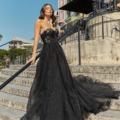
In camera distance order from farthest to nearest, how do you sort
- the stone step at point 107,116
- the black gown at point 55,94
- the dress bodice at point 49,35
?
the dress bodice at point 49,35
the stone step at point 107,116
the black gown at point 55,94

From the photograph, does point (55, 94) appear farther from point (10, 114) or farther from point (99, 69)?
point (99, 69)

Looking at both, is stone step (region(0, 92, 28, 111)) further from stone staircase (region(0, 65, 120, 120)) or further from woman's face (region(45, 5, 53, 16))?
woman's face (region(45, 5, 53, 16))

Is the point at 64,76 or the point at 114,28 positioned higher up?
the point at 114,28

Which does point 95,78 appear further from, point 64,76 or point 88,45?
point 88,45

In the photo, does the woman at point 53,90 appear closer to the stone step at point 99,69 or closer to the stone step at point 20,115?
the stone step at point 20,115

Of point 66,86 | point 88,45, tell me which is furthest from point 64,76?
point 88,45

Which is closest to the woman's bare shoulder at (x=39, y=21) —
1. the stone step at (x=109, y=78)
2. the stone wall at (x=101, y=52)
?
the stone step at (x=109, y=78)

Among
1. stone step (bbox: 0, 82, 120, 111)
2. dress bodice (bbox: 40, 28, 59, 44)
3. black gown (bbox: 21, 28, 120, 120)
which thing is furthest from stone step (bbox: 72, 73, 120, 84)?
dress bodice (bbox: 40, 28, 59, 44)

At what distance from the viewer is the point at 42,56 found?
2361 mm

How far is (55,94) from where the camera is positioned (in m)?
2.11

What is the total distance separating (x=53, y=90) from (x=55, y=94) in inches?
2.7

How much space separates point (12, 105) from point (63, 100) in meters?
1.57

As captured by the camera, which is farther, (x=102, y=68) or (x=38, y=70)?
(x=102, y=68)

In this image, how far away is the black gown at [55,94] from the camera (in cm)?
206
